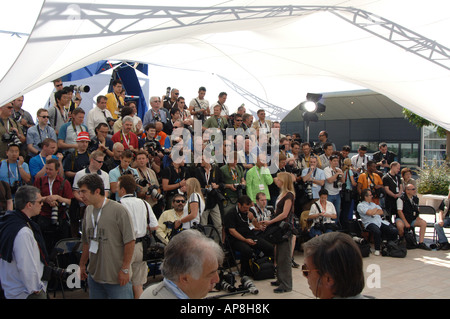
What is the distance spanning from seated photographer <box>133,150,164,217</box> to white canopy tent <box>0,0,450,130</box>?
163cm

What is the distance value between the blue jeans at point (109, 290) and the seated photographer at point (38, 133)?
121 inches

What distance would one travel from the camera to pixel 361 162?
1040cm

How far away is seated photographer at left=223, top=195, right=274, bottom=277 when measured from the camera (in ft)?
20.6

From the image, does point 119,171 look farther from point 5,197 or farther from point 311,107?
point 311,107

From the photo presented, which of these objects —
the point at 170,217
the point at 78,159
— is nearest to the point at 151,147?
the point at 78,159

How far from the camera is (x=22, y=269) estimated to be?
3061mm

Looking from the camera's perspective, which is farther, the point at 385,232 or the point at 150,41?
the point at 385,232

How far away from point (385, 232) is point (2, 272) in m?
7.34

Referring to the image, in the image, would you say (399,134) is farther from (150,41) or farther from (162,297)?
(162,297)

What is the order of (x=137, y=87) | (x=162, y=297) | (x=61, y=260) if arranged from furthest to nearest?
1. (x=137, y=87)
2. (x=61, y=260)
3. (x=162, y=297)

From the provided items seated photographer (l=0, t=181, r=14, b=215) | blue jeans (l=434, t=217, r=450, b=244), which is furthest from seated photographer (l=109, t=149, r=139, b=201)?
blue jeans (l=434, t=217, r=450, b=244)

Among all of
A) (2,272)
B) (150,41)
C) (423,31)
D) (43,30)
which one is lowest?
(2,272)

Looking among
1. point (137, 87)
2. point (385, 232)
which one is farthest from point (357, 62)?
point (137, 87)

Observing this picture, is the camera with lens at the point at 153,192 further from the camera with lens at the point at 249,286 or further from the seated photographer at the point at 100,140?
the camera with lens at the point at 249,286
